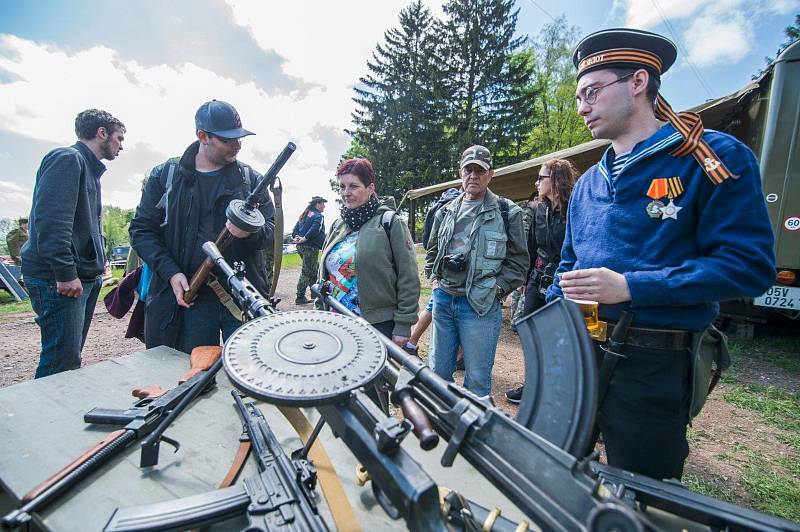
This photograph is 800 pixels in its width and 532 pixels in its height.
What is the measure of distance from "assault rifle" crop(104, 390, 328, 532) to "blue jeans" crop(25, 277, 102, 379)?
7.67 feet

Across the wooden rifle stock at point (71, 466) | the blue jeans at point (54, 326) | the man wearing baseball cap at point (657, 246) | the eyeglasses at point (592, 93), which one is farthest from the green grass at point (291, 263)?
the man wearing baseball cap at point (657, 246)

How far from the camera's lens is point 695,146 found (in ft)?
4.67

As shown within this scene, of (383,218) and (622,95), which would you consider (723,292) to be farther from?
(383,218)

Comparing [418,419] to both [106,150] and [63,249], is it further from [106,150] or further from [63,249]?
[106,150]

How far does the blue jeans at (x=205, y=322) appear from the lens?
8.63 ft

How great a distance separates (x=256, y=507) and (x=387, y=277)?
1.71 m

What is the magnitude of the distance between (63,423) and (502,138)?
2838 centimetres

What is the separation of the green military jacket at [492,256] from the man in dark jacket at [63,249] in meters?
2.87

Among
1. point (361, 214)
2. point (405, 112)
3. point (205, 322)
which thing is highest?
point (405, 112)

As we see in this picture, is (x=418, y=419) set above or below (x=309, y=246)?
above

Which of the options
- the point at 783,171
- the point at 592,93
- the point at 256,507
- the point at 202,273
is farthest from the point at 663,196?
the point at 783,171

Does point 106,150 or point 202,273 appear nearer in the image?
point 202,273

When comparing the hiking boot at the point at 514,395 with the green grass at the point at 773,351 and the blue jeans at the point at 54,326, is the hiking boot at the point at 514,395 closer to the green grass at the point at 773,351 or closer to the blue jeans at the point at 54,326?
the green grass at the point at 773,351

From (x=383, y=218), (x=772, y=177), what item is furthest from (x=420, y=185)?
(x=383, y=218)
